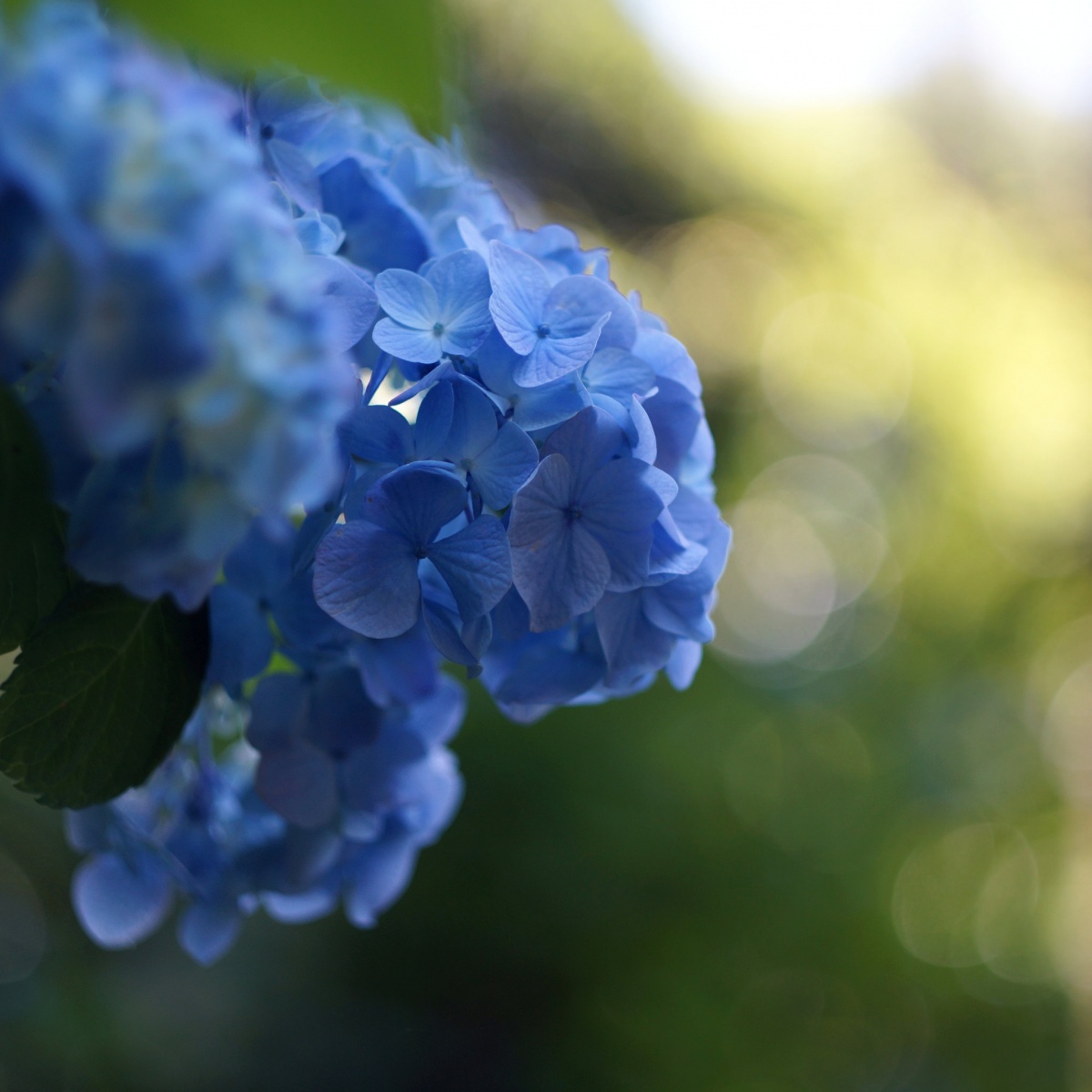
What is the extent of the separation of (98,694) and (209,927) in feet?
0.43

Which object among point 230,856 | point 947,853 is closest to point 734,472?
point 947,853

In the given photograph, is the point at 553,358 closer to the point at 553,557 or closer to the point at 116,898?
the point at 553,557

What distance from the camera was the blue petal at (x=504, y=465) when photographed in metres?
0.23

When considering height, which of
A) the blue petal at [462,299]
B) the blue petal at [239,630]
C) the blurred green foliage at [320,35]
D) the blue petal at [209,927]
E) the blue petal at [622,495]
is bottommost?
the blue petal at [209,927]

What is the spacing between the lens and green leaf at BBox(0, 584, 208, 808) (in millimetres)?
240

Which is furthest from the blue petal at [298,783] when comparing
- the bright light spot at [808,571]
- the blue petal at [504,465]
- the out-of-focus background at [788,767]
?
the bright light spot at [808,571]

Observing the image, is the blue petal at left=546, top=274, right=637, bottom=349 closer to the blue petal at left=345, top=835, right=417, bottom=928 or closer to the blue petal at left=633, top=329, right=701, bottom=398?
the blue petal at left=633, top=329, right=701, bottom=398

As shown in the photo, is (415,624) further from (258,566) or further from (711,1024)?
(711,1024)

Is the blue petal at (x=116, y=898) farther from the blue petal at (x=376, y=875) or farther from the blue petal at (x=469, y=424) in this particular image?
the blue petal at (x=469, y=424)

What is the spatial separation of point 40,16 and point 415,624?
156 mm

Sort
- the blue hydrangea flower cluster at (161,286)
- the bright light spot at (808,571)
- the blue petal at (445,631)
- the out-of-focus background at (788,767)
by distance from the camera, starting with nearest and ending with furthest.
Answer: the blue hydrangea flower cluster at (161,286)
the blue petal at (445,631)
the out-of-focus background at (788,767)
the bright light spot at (808,571)

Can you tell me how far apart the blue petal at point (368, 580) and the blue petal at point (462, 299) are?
0.17ft

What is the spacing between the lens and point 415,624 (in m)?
0.26

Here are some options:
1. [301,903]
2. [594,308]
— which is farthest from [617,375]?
[301,903]
